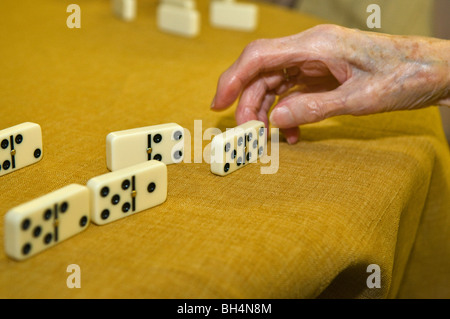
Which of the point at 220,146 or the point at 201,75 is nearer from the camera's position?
the point at 220,146

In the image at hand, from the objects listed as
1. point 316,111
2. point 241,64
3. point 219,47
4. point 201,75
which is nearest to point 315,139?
point 316,111

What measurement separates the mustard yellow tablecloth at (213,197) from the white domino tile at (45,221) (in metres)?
0.01

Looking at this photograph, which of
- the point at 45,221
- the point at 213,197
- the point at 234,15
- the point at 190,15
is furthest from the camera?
the point at 234,15

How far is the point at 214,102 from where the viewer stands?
111 cm

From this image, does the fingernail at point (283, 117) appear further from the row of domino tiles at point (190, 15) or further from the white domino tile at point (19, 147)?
the row of domino tiles at point (190, 15)

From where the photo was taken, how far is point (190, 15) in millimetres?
1700

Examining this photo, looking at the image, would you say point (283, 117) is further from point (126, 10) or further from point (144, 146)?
point (126, 10)

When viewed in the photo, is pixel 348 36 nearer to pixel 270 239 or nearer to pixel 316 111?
pixel 316 111

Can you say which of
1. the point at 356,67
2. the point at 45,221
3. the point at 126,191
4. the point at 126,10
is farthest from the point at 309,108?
the point at 126,10

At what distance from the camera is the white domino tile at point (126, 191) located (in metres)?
0.73

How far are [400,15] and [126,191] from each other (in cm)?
144

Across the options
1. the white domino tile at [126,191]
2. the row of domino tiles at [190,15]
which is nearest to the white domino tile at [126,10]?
the row of domino tiles at [190,15]

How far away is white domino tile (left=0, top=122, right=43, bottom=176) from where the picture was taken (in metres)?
0.85

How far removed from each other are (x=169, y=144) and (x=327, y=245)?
0.32m
